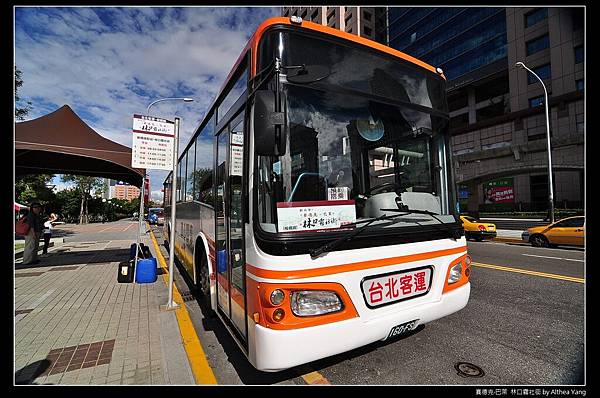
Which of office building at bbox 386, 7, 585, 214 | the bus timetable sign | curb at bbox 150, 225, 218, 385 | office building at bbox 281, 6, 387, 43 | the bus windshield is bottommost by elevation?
curb at bbox 150, 225, 218, 385

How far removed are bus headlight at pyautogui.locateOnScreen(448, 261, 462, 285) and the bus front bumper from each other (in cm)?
82

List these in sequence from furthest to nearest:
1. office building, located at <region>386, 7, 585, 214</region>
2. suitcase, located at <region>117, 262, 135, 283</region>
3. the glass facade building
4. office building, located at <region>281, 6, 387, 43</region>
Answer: office building, located at <region>281, 6, 387, 43</region> → the glass facade building → office building, located at <region>386, 7, 585, 214</region> → suitcase, located at <region>117, 262, 135, 283</region>

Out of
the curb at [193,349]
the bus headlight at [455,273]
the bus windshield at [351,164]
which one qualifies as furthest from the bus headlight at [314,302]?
the bus headlight at [455,273]

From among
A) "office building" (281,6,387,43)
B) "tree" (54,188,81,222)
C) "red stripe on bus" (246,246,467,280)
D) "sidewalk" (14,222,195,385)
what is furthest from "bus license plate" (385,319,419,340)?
"office building" (281,6,387,43)

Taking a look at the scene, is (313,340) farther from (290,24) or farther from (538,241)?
(538,241)

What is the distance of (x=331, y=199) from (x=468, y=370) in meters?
2.22

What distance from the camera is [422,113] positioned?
11.0 ft

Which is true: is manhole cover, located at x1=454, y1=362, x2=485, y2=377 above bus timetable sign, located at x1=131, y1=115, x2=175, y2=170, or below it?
below

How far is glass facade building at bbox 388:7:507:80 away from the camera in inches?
1542

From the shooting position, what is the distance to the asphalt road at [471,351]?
2939 millimetres

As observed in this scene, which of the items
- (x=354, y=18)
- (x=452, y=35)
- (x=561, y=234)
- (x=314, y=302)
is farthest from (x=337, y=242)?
(x=354, y=18)

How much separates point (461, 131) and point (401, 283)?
39368 mm

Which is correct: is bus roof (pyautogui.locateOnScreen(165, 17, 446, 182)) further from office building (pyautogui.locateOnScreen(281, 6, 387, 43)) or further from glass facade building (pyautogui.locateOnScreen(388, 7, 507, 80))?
office building (pyautogui.locateOnScreen(281, 6, 387, 43))

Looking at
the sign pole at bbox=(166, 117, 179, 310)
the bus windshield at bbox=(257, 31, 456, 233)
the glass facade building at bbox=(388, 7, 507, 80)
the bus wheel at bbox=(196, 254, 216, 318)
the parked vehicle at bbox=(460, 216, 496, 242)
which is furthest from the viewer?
the glass facade building at bbox=(388, 7, 507, 80)
